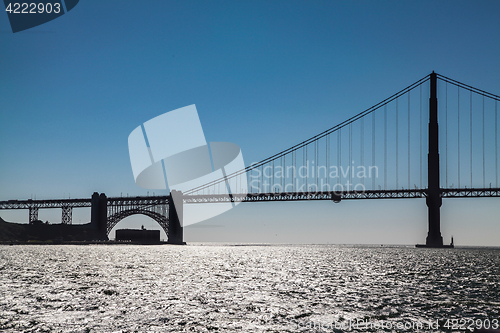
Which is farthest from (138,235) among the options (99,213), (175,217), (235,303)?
(235,303)

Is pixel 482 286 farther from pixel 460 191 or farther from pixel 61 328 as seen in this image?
pixel 460 191

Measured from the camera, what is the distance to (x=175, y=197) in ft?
425

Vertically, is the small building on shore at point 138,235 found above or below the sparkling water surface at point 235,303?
below

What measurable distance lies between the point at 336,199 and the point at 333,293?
83090mm

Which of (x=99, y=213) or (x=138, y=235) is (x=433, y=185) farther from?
(x=138, y=235)

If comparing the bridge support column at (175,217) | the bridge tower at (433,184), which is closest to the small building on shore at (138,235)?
the bridge support column at (175,217)

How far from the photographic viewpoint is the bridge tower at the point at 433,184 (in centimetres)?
10106

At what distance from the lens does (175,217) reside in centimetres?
13238

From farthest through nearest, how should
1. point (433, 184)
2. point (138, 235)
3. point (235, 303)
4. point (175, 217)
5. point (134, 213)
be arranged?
point (138, 235) < point (134, 213) < point (175, 217) < point (433, 184) < point (235, 303)

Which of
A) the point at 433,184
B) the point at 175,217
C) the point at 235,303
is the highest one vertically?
the point at 433,184

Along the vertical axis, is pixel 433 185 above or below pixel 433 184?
below

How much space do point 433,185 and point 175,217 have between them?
66900mm

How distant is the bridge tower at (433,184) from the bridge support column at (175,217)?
62.9m

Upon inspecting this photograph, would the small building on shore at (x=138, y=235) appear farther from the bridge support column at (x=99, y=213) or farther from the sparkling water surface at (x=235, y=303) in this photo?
the sparkling water surface at (x=235, y=303)
